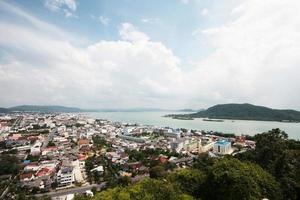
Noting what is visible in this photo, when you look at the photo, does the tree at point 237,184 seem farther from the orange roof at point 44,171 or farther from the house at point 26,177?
the orange roof at point 44,171

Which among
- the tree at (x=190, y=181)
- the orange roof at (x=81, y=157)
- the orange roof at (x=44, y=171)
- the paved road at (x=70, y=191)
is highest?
the tree at (x=190, y=181)

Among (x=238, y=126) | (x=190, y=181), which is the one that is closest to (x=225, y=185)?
(x=190, y=181)

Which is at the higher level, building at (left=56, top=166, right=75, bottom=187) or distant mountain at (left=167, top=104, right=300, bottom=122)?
distant mountain at (left=167, top=104, right=300, bottom=122)

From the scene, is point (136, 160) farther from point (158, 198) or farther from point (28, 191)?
point (158, 198)

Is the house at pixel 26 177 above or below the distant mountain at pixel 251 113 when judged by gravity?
below

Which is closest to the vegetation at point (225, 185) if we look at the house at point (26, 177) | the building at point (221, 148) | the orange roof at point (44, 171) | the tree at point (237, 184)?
the tree at point (237, 184)

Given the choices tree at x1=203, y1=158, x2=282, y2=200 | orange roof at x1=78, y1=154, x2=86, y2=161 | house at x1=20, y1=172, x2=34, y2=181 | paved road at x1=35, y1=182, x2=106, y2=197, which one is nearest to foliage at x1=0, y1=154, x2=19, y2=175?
house at x1=20, y1=172, x2=34, y2=181

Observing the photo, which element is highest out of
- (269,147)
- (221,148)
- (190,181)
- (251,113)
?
(251,113)

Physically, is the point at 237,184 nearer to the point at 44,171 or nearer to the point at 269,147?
the point at 269,147

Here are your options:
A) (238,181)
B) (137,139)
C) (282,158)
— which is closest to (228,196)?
(238,181)

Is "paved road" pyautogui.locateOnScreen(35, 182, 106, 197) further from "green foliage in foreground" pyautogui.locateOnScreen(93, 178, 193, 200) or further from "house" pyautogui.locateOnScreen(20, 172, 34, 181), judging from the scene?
"green foliage in foreground" pyautogui.locateOnScreen(93, 178, 193, 200)

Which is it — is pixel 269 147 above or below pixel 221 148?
above
